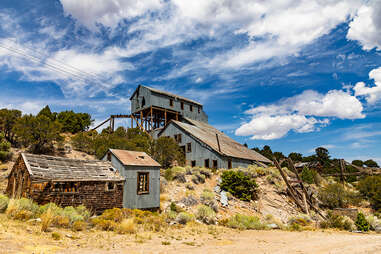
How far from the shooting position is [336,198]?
87.4ft

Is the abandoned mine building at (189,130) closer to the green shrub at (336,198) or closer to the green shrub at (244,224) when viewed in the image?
the green shrub at (336,198)

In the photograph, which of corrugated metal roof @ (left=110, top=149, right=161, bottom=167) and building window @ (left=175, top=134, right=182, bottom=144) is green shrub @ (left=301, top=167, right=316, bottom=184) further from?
corrugated metal roof @ (left=110, top=149, right=161, bottom=167)

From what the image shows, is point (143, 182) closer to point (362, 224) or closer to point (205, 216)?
point (205, 216)

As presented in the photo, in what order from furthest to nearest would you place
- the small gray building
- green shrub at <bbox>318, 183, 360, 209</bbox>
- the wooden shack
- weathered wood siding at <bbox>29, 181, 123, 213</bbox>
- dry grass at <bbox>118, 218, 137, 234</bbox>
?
green shrub at <bbox>318, 183, 360, 209</bbox>, the small gray building, the wooden shack, weathered wood siding at <bbox>29, 181, 123, 213</bbox>, dry grass at <bbox>118, 218, 137, 234</bbox>

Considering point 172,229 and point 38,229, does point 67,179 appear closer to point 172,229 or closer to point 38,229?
point 38,229

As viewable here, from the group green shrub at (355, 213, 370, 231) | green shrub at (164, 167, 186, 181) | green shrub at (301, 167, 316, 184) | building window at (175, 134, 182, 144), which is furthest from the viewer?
building window at (175, 134, 182, 144)

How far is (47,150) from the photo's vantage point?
30047 mm

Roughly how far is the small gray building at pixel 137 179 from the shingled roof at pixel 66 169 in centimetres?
59

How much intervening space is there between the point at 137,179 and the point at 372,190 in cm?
2600

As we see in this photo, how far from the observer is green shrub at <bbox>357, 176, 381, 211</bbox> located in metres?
27.0

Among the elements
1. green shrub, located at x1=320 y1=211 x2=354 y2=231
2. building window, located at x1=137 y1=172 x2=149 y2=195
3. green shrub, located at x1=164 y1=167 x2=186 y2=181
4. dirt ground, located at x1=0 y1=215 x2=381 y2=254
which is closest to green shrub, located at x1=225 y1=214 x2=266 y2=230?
dirt ground, located at x1=0 y1=215 x2=381 y2=254

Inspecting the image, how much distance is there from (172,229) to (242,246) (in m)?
4.55

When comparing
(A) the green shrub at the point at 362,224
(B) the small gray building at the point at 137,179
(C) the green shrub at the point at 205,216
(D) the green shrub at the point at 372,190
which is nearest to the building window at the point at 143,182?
(B) the small gray building at the point at 137,179

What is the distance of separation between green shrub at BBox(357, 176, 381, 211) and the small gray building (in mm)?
23723
